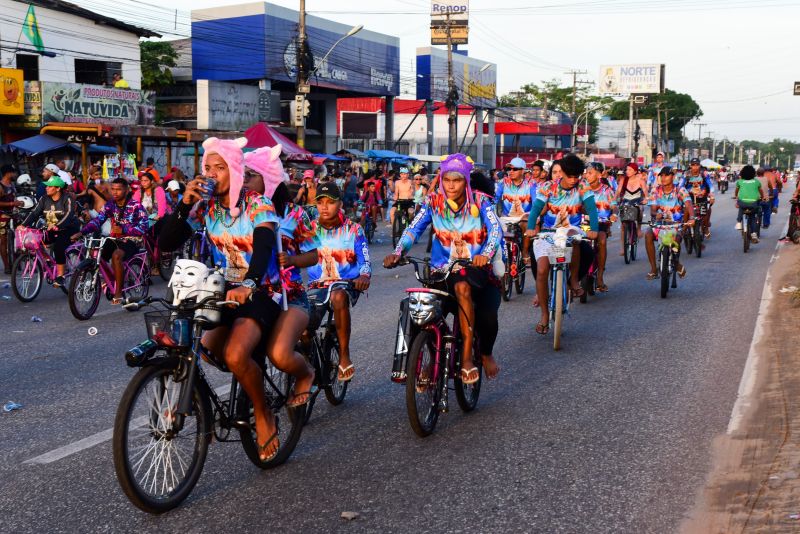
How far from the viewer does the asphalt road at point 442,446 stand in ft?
15.4

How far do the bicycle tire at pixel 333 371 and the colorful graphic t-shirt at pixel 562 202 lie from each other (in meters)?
4.40

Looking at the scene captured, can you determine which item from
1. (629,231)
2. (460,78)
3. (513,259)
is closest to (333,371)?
(513,259)

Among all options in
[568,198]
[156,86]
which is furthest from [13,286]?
[156,86]

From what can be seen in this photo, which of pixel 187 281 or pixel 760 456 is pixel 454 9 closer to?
pixel 760 456

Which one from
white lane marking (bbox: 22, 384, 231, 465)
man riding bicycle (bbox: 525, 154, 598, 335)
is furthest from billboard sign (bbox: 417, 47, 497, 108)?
white lane marking (bbox: 22, 384, 231, 465)

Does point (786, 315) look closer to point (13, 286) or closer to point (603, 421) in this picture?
point (603, 421)

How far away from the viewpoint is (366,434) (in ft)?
20.2

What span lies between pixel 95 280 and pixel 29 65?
941 inches

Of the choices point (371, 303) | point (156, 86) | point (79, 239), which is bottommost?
point (371, 303)

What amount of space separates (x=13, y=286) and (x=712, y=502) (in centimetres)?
1037

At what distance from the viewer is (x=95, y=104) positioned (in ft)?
99.2

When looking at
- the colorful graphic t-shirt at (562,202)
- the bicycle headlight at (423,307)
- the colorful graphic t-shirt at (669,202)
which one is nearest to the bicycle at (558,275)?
the colorful graphic t-shirt at (562,202)

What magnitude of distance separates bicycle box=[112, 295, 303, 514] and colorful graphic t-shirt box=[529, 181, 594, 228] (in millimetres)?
6383

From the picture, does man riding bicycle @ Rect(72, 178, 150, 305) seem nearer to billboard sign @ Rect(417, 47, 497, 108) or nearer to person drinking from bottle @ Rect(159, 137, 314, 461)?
person drinking from bottle @ Rect(159, 137, 314, 461)
